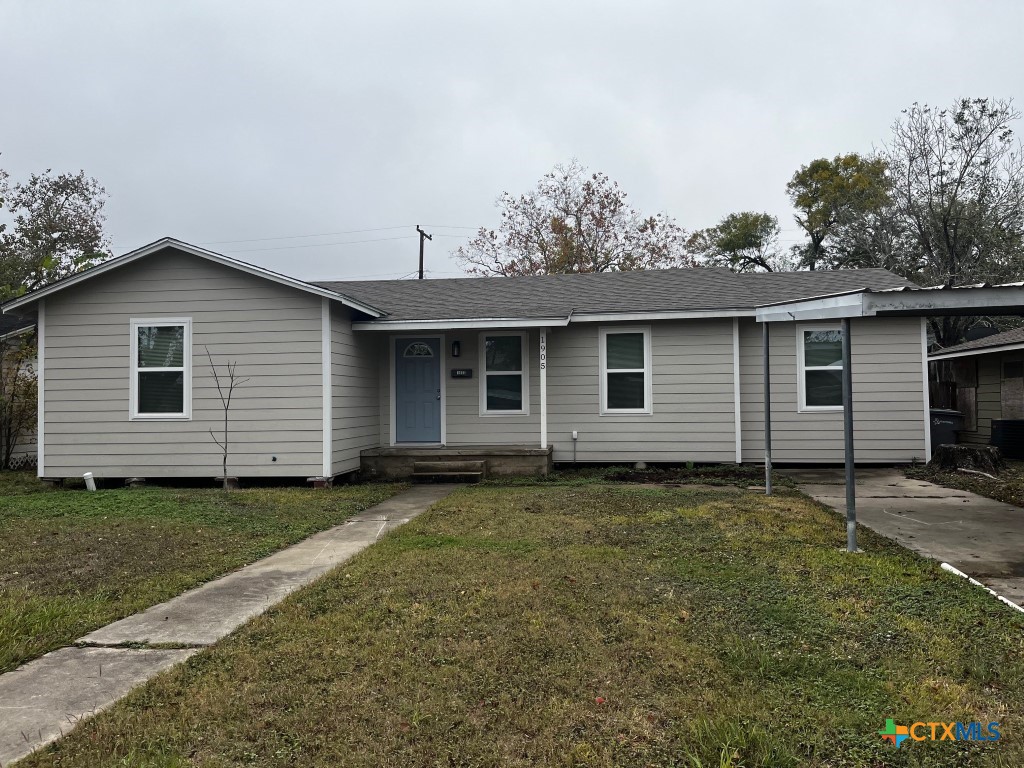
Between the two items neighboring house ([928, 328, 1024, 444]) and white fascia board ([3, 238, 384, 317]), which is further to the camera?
neighboring house ([928, 328, 1024, 444])

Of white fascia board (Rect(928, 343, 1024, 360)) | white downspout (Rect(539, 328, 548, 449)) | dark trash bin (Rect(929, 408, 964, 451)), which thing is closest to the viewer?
white downspout (Rect(539, 328, 548, 449))

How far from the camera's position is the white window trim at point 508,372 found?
36.8ft

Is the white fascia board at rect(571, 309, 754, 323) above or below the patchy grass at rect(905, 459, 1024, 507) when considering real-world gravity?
above

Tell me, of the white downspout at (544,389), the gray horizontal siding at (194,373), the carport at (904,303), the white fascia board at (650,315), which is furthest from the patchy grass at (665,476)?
the carport at (904,303)

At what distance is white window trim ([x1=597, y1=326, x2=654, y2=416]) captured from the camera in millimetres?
10992

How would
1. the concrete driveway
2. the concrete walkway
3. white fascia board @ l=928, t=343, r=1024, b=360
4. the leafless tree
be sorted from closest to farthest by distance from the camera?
the concrete walkway
the concrete driveway
white fascia board @ l=928, t=343, r=1024, b=360
the leafless tree

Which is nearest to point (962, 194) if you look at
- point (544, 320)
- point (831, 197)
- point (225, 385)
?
point (831, 197)

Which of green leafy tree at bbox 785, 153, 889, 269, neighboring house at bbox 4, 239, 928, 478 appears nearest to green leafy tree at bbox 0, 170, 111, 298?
neighboring house at bbox 4, 239, 928, 478

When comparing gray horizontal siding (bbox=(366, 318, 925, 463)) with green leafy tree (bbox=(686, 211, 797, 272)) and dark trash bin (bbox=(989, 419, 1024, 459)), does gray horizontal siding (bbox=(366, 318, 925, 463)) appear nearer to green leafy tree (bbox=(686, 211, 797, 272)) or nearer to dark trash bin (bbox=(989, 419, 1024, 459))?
dark trash bin (bbox=(989, 419, 1024, 459))

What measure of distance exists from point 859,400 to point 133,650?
10.5 meters

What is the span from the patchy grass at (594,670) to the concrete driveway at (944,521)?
51 cm

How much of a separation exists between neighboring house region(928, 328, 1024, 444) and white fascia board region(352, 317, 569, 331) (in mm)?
9228

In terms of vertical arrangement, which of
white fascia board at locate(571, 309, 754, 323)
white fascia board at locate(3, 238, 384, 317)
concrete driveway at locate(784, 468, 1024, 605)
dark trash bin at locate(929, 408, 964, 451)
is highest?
white fascia board at locate(3, 238, 384, 317)

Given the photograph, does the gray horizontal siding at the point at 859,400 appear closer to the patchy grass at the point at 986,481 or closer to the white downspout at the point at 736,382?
the white downspout at the point at 736,382
